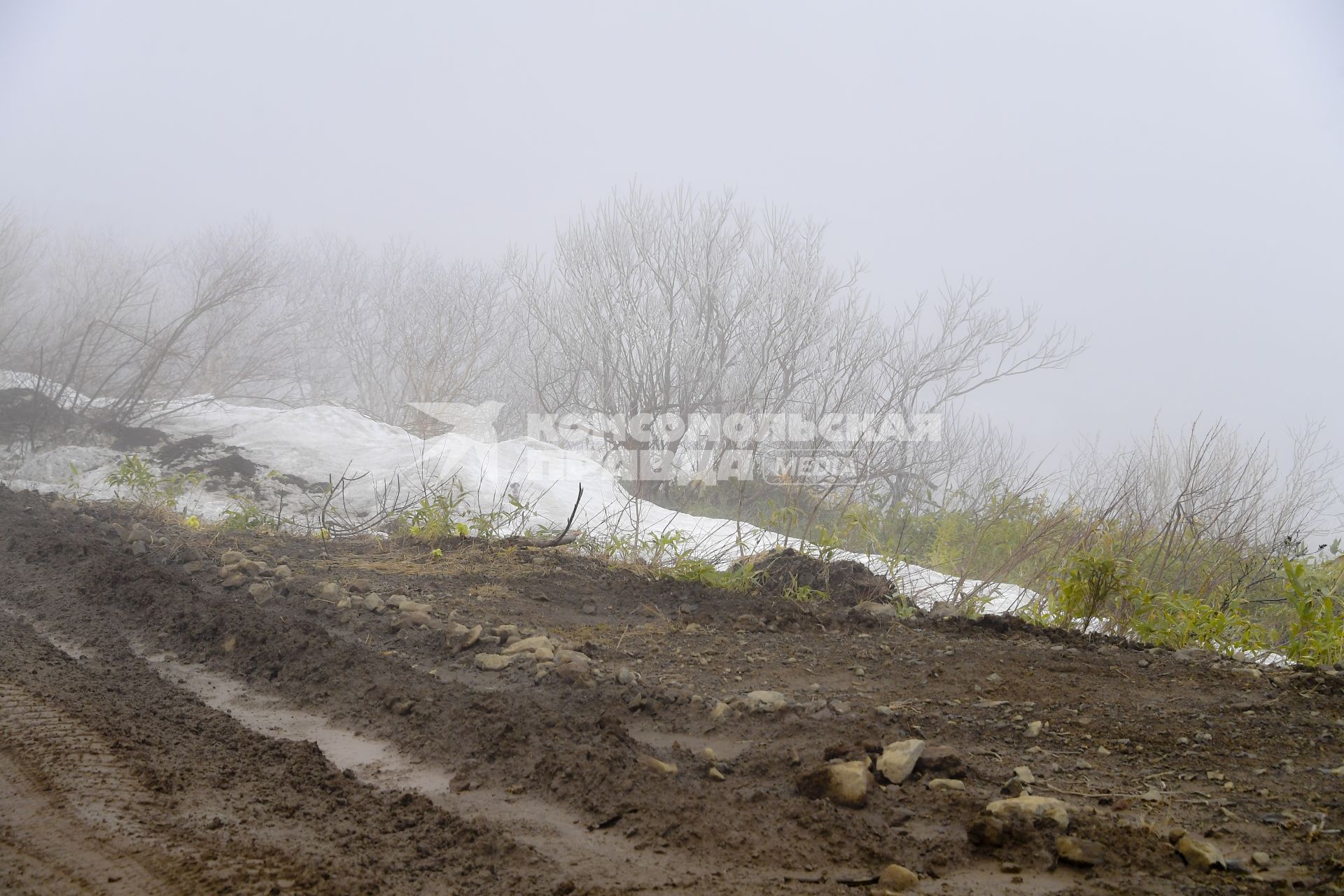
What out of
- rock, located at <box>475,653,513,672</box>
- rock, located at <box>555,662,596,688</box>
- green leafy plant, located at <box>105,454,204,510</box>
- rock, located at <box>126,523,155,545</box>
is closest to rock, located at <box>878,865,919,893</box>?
rock, located at <box>555,662,596,688</box>

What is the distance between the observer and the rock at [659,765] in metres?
2.31

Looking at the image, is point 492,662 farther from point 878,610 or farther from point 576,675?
point 878,610

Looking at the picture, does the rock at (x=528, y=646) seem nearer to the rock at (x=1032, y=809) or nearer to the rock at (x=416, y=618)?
the rock at (x=416, y=618)

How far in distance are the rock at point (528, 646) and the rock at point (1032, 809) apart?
1.86m

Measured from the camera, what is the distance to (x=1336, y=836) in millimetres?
1798

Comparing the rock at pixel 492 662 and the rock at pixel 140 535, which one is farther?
Result: the rock at pixel 140 535

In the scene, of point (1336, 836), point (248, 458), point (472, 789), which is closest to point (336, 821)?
point (472, 789)

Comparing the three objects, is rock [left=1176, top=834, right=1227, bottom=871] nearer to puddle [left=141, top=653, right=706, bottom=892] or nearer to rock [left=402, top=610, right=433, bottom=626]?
puddle [left=141, top=653, right=706, bottom=892]

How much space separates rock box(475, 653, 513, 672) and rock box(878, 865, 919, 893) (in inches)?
70.8

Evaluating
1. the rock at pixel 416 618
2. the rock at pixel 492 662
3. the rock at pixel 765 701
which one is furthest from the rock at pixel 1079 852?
the rock at pixel 416 618

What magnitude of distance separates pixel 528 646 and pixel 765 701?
103cm

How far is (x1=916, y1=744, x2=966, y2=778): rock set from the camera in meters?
2.23

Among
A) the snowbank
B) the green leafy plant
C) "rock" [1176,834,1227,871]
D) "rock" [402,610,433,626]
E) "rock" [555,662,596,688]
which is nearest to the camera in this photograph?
"rock" [1176,834,1227,871]

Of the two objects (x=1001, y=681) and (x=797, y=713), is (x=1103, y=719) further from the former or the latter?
(x=797, y=713)
